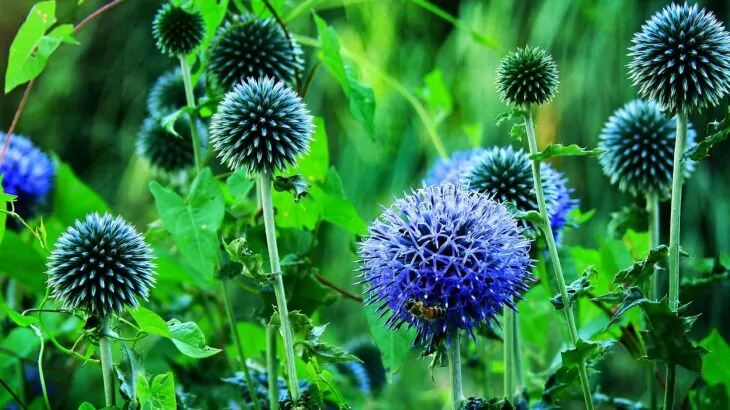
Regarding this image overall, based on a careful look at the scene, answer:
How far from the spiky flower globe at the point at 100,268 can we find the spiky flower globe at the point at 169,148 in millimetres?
618

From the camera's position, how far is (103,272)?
37.6 inches

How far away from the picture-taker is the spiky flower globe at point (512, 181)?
1.16 m

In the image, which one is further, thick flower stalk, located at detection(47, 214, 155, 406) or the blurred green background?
the blurred green background

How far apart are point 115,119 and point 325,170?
3420mm

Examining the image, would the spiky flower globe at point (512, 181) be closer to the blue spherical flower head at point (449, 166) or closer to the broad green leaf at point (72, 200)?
the blue spherical flower head at point (449, 166)

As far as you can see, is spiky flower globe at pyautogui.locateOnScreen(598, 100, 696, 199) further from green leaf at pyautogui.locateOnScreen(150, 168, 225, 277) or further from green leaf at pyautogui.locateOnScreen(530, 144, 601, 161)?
green leaf at pyautogui.locateOnScreen(150, 168, 225, 277)

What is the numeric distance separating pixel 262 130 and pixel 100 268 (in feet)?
0.84

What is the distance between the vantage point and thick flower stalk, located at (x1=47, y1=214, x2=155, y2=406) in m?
0.93

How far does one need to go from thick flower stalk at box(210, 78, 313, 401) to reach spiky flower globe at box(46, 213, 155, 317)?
16cm

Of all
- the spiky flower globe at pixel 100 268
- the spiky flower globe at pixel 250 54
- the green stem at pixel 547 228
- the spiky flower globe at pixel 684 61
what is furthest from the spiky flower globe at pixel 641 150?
the spiky flower globe at pixel 100 268

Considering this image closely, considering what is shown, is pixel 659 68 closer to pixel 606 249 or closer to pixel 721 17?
pixel 606 249

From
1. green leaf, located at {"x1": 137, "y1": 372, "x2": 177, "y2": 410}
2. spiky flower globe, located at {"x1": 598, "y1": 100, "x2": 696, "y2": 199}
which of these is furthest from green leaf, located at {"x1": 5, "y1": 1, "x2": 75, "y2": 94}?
spiky flower globe, located at {"x1": 598, "y1": 100, "x2": 696, "y2": 199}

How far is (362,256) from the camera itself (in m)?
0.92

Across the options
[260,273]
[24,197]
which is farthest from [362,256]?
[24,197]
